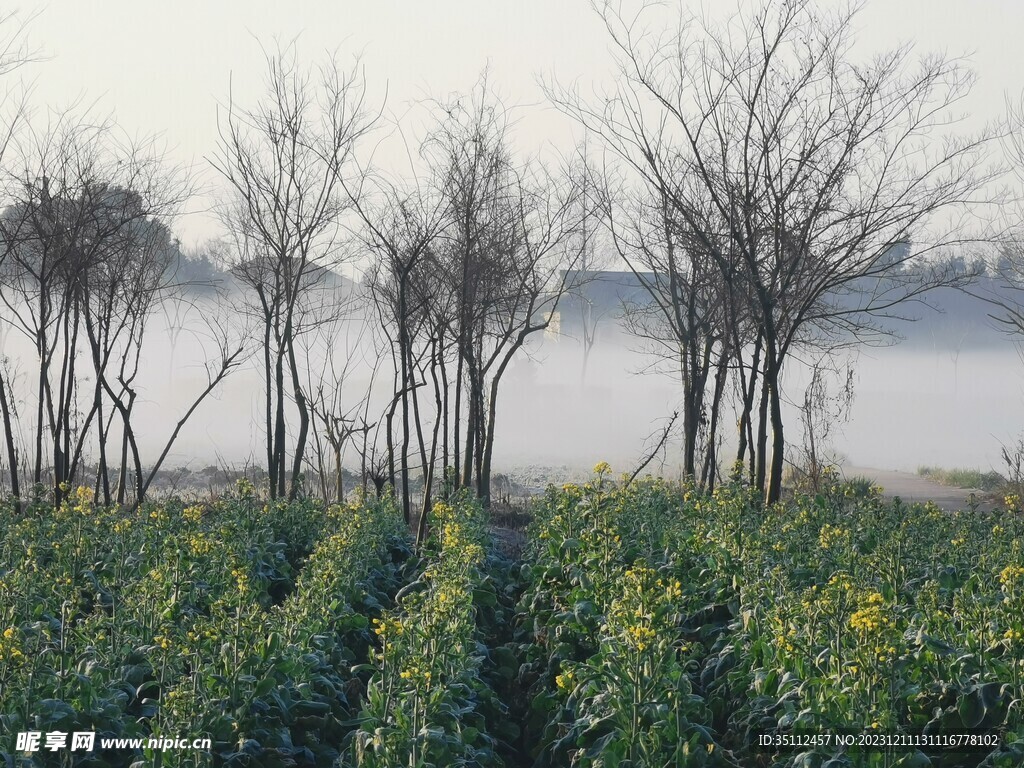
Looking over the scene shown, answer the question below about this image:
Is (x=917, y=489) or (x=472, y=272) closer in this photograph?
(x=472, y=272)

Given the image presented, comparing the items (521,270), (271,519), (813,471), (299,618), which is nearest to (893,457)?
(813,471)

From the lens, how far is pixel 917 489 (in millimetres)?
25219

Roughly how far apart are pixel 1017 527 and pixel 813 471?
7229 mm

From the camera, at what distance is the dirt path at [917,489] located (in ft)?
69.4

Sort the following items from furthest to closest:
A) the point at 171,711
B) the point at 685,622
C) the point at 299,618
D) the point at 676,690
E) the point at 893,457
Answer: the point at 893,457, the point at 685,622, the point at 299,618, the point at 676,690, the point at 171,711

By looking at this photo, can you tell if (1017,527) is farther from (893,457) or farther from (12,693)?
(893,457)

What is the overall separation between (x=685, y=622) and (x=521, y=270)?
398 inches

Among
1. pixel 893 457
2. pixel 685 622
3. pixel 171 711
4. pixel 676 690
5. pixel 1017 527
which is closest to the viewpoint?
pixel 171 711

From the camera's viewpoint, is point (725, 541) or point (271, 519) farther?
point (271, 519)

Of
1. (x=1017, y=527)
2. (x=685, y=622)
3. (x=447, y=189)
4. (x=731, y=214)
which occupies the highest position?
(x=447, y=189)

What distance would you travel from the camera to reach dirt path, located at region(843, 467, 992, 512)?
21.2 metres

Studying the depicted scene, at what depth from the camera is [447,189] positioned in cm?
1459

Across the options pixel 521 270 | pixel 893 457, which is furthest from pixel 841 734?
pixel 893 457

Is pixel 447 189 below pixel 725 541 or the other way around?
the other way around
